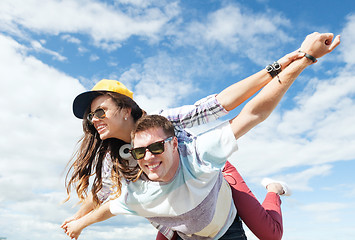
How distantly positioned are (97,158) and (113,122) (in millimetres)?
671

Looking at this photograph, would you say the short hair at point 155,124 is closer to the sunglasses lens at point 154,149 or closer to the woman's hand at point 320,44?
the sunglasses lens at point 154,149

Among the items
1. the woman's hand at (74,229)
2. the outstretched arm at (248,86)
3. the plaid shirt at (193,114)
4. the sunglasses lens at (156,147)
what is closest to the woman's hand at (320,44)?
the outstretched arm at (248,86)

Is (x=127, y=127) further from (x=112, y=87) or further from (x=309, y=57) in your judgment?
(x=309, y=57)

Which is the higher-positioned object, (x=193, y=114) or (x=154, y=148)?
(x=193, y=114)

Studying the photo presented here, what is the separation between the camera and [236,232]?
159 inches

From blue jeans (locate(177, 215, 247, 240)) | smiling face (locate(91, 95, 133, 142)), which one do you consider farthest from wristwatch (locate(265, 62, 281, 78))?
blue jeans (locate(177, 215, 247, 240))

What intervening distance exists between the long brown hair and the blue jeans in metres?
1.27

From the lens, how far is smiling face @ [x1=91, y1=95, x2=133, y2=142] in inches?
153

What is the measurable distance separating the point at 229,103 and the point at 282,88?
1.80 ft

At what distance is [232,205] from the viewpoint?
401cm

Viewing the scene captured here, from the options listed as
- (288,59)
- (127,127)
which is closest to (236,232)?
(127,127)

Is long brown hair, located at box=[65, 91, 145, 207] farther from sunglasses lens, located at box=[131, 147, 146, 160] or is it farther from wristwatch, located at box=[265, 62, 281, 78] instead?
wristwatch, located at box=[265, 62, 281, 78]

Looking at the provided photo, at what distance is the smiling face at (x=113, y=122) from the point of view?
3883 mm

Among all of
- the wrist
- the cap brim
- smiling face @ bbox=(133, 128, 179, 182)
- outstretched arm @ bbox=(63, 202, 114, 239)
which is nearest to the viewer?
the wrist
